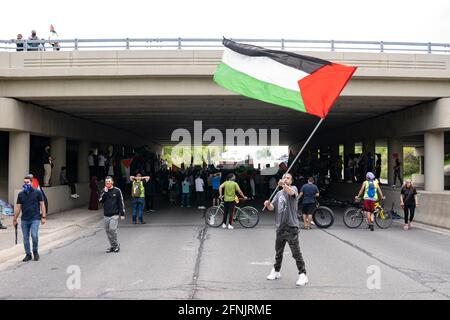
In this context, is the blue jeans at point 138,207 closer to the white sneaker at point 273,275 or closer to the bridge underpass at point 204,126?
the bridge underpass at point 204,126

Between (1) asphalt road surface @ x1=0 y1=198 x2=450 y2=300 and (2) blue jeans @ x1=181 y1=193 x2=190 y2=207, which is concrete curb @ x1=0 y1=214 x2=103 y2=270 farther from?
(2) blue jeans @ x1=181 y1=193 x2=190 y2=207

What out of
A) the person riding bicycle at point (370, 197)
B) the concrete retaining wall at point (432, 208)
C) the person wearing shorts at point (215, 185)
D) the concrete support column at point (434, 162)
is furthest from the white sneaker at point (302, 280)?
the concrete support column at point (434, 162)

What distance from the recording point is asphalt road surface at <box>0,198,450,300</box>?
705 centimetres

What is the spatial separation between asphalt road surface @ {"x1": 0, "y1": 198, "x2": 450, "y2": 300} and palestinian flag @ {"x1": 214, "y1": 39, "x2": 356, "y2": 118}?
3259mm

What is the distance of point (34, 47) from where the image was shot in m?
18.1

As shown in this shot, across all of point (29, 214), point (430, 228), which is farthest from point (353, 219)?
point (29, 214)

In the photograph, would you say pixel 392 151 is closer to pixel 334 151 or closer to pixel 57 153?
pixel 334 151

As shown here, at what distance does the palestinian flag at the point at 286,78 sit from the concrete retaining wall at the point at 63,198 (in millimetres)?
10911

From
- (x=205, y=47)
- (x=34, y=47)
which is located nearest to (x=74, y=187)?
(x=34, y=47)

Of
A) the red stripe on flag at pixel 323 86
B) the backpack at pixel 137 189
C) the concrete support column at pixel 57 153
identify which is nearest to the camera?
the red stripe on flag at pixel 323 86

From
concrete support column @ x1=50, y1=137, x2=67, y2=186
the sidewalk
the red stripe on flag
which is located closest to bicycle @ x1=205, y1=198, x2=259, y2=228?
the sidewalk

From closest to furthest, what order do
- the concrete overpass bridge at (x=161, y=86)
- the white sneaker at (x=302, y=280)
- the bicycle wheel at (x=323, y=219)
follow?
the white sneaker at (x=302, y=280), the bicycle wheel at (x=323, y=219), the concrete overpass bridge at (x=161, y=86)

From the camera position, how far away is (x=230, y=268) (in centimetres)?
894

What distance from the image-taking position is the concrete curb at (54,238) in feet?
34.2
